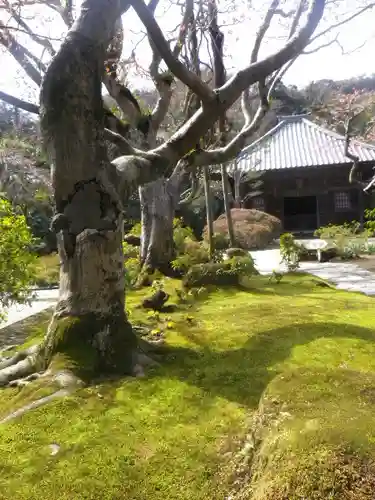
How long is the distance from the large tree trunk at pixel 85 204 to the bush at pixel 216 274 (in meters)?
4.42

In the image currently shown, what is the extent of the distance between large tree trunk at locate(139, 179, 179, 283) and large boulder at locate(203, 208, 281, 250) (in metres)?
9.29

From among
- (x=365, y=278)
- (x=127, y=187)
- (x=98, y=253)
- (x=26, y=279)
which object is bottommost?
(x=365, y=278)

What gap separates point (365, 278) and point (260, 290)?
3.84 meters

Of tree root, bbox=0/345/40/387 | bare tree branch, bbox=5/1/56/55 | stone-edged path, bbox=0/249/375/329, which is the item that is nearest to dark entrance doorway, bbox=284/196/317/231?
stone-edged path, bbox=0/249/375/329

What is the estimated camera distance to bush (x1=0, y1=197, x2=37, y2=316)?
17.0ft

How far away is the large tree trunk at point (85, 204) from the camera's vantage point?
360 centimetres

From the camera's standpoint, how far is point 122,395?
3242 mm

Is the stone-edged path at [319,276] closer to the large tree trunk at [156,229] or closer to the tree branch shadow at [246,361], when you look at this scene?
the large tree trunk at [156,229]

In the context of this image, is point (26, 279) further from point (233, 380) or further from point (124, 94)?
point (124, 94)

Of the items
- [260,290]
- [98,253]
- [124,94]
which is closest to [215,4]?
[124,94]

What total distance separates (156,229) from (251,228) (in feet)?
35.7

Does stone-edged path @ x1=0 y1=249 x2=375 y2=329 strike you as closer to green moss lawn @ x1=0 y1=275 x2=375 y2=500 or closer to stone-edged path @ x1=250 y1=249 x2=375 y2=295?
stone-edged path @ x1=250 y1=249 x2=375 y2=295

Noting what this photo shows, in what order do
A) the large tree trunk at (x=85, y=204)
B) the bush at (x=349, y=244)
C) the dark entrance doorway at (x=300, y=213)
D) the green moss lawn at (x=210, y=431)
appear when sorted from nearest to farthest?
the green moss lawn at (x=210, y=431) → the large tree trunk at (x=85, y=204) → the bush at (x=349, y=244) → the dark entrance doorway at (x=300, y=213)

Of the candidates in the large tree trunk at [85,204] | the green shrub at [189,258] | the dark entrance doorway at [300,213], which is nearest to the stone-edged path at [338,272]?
the green shrub at [189,258]
